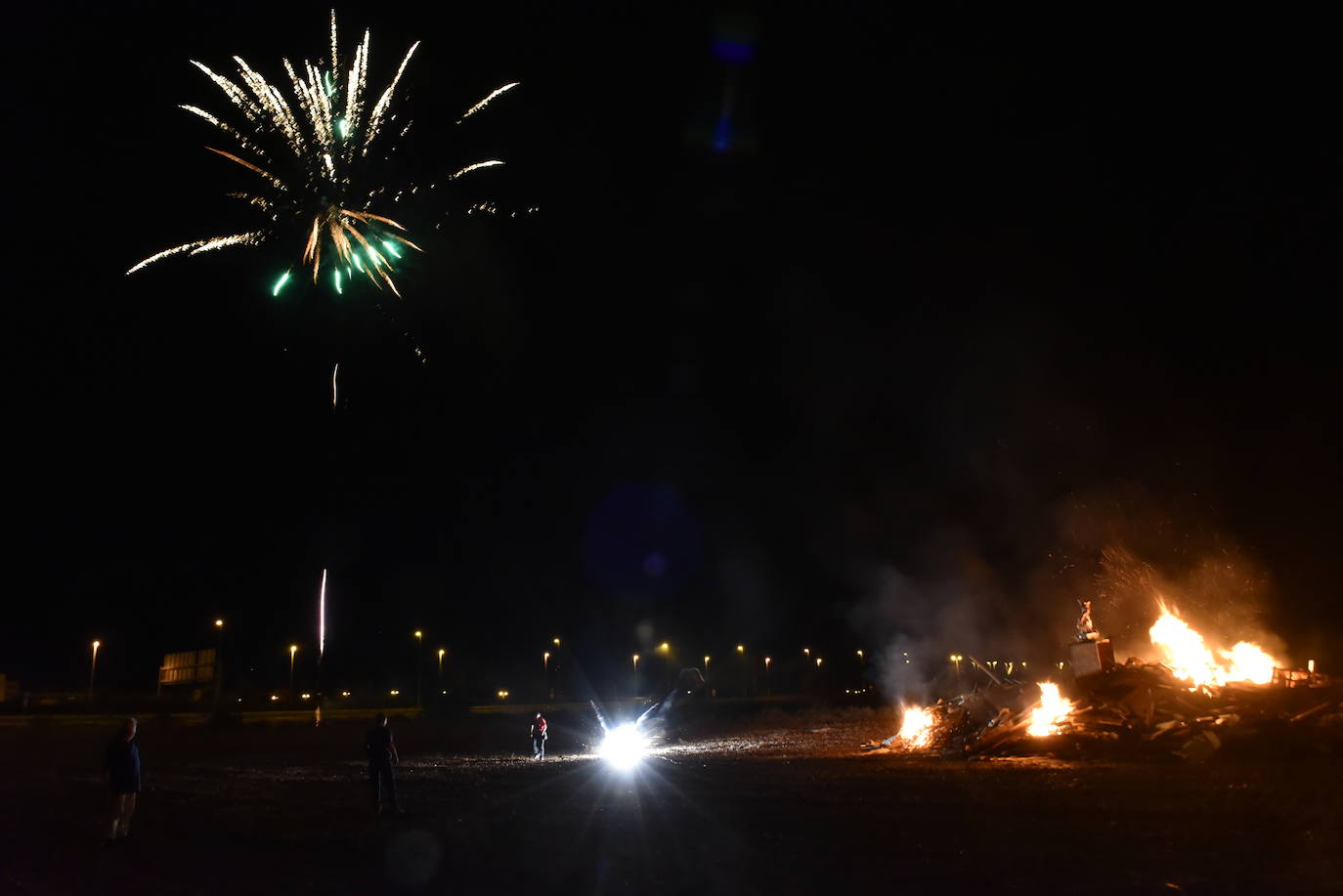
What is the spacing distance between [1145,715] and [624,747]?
64.9 feet

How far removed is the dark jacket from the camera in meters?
13.5

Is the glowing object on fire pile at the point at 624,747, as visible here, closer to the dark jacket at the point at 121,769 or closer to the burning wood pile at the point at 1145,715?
the burning wood pile at the point at 1145,715

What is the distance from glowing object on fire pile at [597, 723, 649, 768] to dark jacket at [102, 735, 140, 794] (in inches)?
614

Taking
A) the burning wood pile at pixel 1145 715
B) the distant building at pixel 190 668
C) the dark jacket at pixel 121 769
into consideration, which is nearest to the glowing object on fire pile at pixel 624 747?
the burning wood pile at pixel 1145 715

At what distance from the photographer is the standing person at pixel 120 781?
44.2 ft

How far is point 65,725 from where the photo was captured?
40094mm

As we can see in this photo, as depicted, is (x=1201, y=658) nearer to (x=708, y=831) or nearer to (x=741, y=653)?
(x=708, y=831)

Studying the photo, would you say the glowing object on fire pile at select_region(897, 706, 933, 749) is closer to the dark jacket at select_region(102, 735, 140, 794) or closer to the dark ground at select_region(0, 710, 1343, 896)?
the dark ground at select_region(0, 710, 1343, 896)

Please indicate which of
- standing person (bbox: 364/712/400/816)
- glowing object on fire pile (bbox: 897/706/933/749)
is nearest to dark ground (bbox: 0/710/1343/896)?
standing person (bbox: 364/712/400/816)

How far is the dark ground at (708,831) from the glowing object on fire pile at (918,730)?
16.5 ft

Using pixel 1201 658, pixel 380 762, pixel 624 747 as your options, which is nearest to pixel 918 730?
pixel 1201 658

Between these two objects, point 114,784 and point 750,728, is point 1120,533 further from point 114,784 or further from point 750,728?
point 114,784

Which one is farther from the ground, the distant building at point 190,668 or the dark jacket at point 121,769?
the distant building at point 190,668

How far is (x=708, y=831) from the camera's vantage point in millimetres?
13922
